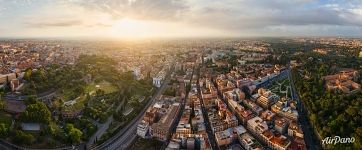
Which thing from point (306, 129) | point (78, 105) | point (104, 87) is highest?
point (104, 87)

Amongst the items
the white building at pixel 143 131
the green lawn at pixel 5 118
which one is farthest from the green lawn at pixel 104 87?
the white building at pixel 143 131

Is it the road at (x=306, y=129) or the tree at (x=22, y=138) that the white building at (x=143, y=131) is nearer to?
Answer: the tree at (x=22, y=138)

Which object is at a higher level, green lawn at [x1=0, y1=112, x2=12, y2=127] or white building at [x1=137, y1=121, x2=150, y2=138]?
green lawn at [x1=0, y1=112, x2=12, y2=127]

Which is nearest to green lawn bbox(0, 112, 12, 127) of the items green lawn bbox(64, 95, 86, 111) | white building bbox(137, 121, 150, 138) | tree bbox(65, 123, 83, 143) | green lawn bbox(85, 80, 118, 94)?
green lawn bbox(64, 95, 86, 111)

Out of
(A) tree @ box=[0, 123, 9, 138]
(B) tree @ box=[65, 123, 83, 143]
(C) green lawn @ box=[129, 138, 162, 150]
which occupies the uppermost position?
(A) tree @ box=[0, 123, 9, 138]

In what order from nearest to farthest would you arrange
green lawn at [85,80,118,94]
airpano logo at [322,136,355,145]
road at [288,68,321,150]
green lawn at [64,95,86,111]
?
airpano logo at [322,136,355,145] < road at [288,68,321,150] < green lawn at [64,95,86,111] < green lawn at [85,80,118,94]

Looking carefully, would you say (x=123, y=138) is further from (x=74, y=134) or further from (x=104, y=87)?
(x=104, y=87)

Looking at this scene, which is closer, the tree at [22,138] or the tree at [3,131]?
the tree at [22,138]

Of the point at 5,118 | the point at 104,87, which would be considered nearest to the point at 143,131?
the point at 5,118

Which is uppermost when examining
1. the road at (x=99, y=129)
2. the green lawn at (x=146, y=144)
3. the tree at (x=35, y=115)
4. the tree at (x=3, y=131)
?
the tree at (x=35, y=115)

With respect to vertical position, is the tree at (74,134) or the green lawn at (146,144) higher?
the tree at (74,134)

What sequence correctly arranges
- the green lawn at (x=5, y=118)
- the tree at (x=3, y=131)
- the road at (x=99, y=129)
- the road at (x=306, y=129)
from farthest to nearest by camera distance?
1. the green lawn at (x=5, y=118)
2. the road at (x=99, y=129)
3. the tree at (x=3, y=131)
4. the road at (x=306, y=129)

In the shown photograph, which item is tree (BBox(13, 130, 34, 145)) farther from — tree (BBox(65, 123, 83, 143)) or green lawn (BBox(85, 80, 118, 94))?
green lawn (BBox(85, 80, 118, 94))
